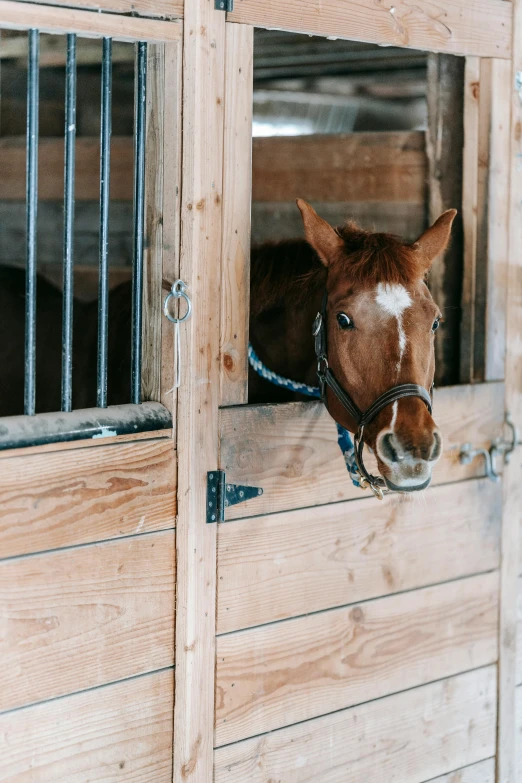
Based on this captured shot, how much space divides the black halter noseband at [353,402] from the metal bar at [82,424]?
360 millimetres

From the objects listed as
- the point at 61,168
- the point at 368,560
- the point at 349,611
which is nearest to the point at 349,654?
the point at 349,611

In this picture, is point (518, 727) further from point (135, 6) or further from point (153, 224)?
point (135, 6)

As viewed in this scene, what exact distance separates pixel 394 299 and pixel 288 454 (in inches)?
16.8

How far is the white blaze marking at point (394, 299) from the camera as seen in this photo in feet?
5.80

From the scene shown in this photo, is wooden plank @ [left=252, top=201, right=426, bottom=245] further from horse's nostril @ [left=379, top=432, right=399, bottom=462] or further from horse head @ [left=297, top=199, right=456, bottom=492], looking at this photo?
horse's nostril @ [left=379, top=432, right=399, bottom=462]

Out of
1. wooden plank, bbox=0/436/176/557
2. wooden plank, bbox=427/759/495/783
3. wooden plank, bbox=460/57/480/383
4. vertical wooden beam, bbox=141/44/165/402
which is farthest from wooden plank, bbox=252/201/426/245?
wooden plank, bbox=427/759/495/783

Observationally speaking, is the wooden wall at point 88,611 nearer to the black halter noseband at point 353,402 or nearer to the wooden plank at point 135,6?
the black halter noseband at point 353,402

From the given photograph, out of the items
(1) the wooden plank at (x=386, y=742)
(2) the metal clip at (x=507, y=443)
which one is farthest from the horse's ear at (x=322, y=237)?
(1) the wooden plank at (x=386, y=742)

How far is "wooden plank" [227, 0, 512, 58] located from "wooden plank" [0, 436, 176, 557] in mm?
892

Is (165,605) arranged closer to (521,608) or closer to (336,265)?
(336,265)

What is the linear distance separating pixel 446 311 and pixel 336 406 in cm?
81

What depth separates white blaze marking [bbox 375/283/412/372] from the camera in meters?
1.77

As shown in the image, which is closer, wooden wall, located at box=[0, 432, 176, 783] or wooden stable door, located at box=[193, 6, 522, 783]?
wooden wall, located at box=[0, 432, 176, 783]

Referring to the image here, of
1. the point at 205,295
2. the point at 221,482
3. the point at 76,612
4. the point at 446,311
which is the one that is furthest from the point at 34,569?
the point at 446,311
